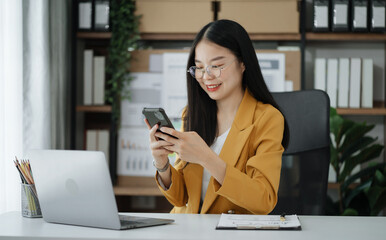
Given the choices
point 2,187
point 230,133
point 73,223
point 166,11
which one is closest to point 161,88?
point 166,11

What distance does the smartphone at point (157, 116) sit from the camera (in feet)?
3.96

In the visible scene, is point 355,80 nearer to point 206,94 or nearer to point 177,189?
point 206,94

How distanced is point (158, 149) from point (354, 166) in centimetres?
170

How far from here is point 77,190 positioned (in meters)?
1.07

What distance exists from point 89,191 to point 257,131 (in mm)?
586

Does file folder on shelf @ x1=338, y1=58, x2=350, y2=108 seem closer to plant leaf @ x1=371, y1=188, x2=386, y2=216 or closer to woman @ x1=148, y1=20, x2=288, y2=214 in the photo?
plant leaf @ x1=371, y1=188, x2=386, y2=216

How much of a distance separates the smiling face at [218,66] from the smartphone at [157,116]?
0.28m

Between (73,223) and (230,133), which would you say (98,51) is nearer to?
(230,133)

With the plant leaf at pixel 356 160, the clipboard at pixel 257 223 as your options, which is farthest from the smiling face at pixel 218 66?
the plant leaf at pixel 356 160

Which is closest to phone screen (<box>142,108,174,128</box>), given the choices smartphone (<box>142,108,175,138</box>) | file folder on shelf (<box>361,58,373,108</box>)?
smartphone (<box>142,108,175,138</box>)

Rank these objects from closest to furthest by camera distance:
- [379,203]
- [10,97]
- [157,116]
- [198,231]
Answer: [198,231]
[157,116]
[10,97]
[379,203]

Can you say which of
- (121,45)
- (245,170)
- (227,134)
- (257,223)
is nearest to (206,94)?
(227,134)

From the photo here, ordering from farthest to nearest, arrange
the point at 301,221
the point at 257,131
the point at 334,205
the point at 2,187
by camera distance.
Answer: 1. the point at 334,205
2. the point at 2,187
3. the point at 257,131
4. the point at 301,221

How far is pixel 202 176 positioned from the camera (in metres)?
1.45
